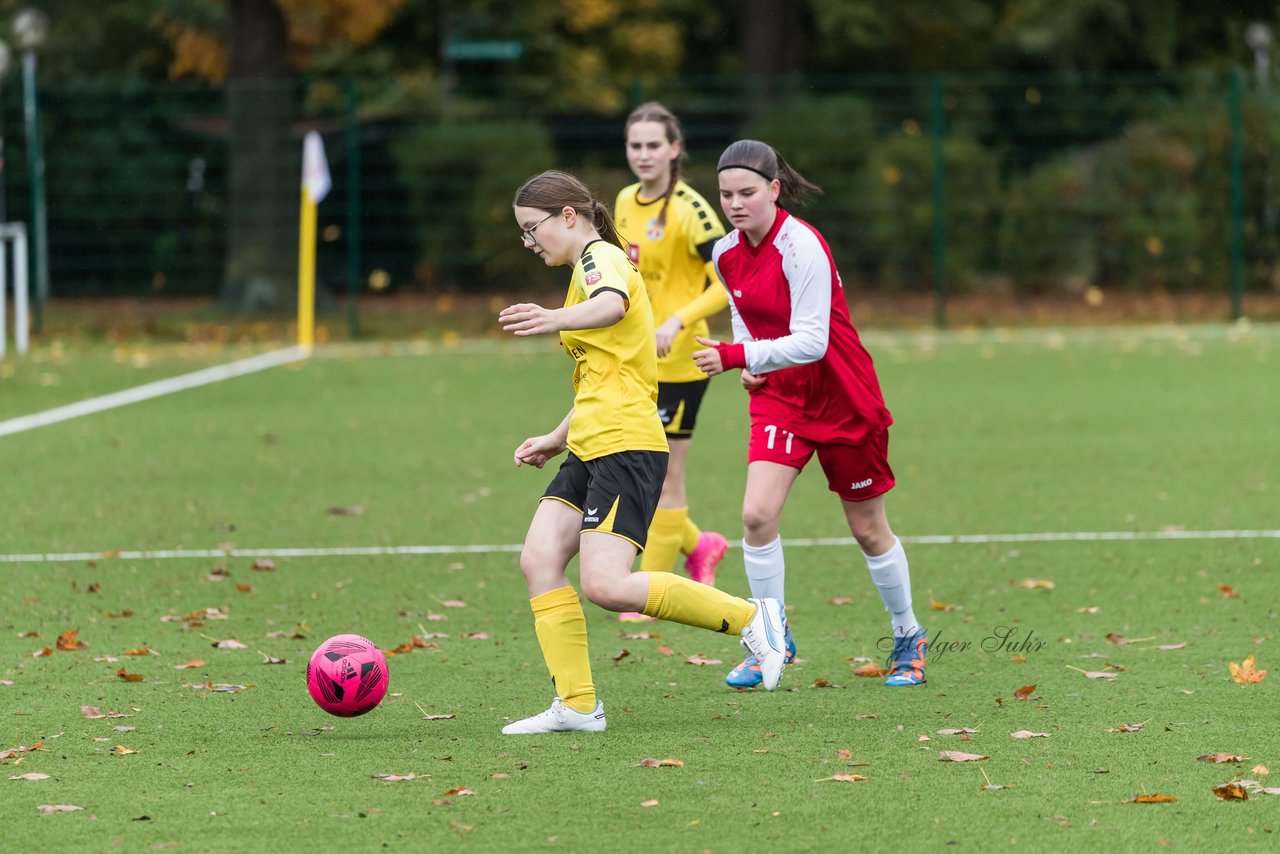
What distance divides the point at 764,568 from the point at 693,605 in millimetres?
689

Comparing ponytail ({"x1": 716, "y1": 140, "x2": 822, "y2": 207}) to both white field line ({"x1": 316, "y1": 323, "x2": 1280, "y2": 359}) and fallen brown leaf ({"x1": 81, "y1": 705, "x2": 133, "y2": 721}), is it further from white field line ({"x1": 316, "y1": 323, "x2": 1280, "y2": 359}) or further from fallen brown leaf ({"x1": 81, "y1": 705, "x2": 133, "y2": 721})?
white field line ({"x1": 316, "y1": 323, "x2": 1280, "y2": 359})

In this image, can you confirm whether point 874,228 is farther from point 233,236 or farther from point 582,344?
point 582,344

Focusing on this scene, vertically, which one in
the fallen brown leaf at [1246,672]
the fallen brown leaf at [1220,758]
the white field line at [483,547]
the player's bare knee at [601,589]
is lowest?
the white field line at [483,547]

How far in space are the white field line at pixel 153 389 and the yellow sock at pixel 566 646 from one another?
9.31 m

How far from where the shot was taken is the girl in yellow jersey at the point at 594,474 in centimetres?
589

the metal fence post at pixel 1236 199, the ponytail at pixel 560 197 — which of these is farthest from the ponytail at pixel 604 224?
the metal fence post at pixel 1236 199

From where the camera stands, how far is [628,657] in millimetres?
7117

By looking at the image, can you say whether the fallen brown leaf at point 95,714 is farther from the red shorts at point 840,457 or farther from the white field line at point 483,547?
the white field line at point 483,547

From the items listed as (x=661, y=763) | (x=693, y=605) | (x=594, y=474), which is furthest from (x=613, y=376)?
(x=661, y=763)

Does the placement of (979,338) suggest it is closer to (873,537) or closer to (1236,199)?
(1236,199)

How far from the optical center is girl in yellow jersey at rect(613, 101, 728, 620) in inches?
318

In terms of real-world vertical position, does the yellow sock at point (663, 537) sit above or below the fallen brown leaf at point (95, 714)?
above

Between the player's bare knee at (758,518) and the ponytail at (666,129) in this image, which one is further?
the ponytail at (666,129)

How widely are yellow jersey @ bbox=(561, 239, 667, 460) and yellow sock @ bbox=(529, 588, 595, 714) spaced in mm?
460
